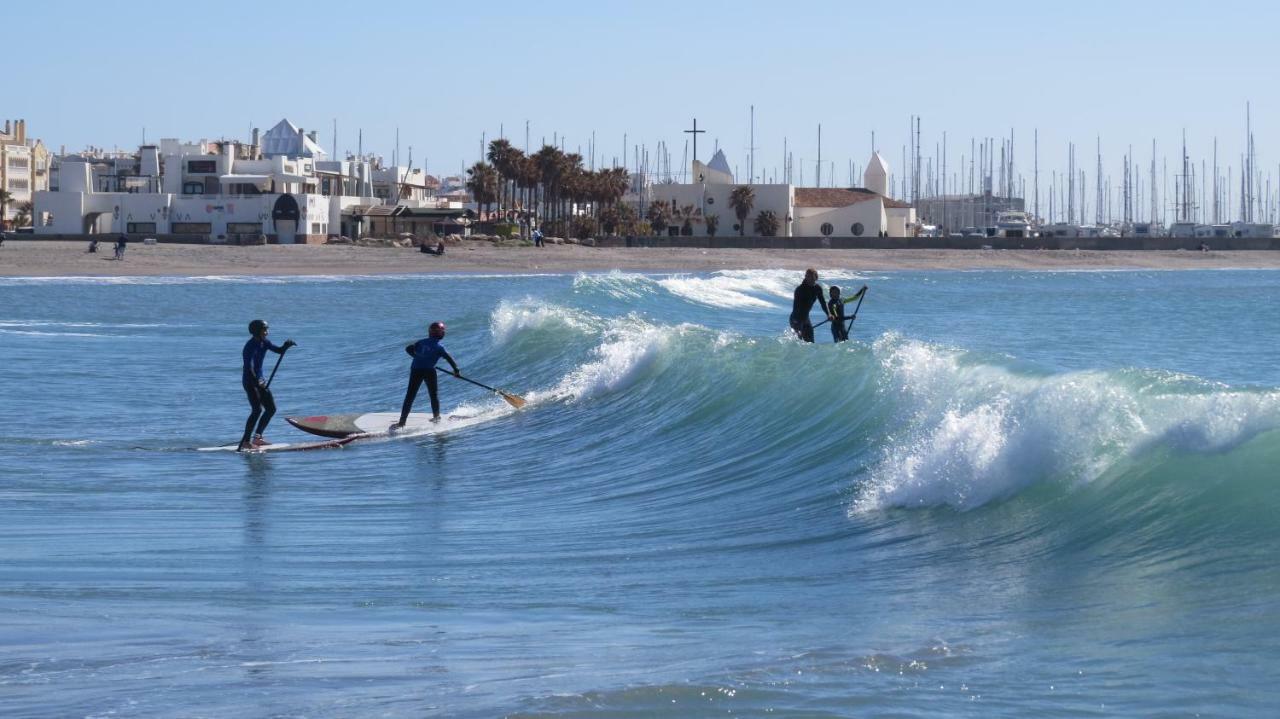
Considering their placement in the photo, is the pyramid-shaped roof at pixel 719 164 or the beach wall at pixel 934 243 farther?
the pyramid-shaped roof at pixel 719 164

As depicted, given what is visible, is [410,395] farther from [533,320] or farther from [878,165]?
[878,165]

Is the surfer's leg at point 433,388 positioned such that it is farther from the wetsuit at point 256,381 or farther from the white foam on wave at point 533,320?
the white foam on wave at point 533,320

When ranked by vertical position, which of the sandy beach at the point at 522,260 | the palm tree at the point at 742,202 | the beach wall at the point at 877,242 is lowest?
the sandy beach at the point at 522,260

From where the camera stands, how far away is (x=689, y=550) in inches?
396

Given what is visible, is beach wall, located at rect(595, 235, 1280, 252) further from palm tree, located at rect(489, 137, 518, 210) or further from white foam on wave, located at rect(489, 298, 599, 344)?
white foam on wave, located at rect(489, 298, 599, 344)

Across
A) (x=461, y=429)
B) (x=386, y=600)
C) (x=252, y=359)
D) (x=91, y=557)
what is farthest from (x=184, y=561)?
(x=461, y=429)

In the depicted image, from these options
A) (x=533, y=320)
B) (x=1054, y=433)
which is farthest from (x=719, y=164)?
(x=1054, y=433)

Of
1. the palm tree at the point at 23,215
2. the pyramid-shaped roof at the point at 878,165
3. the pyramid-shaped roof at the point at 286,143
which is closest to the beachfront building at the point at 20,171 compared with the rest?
the palm tree at the point at 23,215

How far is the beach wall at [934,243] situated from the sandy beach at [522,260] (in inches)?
75.8

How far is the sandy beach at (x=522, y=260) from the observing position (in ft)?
236

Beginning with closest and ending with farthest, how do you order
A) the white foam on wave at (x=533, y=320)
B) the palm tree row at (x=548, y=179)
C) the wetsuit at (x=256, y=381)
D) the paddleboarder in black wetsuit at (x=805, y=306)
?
the wetsuit at (x=256, y=381) < the paddleboarder in black wetsuit at (x=805, y=306) < the white foam on wave at (x=533, y=320) < the palm tree row at (x=548, y=179)

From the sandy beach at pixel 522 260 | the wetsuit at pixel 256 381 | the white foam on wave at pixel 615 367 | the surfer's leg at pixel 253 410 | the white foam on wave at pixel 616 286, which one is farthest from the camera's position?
the sandy beach at pixel 522 260

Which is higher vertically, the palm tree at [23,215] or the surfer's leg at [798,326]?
the palm tree at [23,215]

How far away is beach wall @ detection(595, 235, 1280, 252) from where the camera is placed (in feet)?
328
